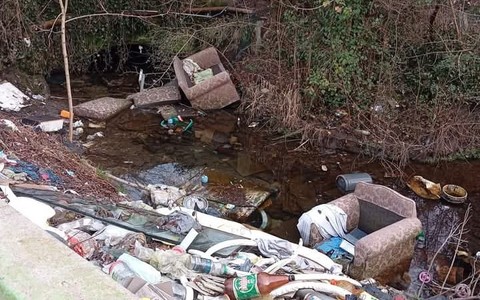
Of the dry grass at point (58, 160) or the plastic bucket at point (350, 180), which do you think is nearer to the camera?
the dry grass at point (58, 160)

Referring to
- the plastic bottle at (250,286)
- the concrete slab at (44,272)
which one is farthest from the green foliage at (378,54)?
the concrete slab at (44,272)

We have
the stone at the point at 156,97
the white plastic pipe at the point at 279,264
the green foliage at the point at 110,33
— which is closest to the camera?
the white plastic pipe at the point at 279,264

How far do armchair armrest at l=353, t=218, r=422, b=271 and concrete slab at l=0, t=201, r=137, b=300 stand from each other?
4.14 metres

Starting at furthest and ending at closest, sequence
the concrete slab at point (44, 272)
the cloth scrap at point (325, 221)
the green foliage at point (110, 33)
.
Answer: the green foliage at point (110, 33)
the cloth scrap at point (325, 221)
the concrete slab at point (44, 272)

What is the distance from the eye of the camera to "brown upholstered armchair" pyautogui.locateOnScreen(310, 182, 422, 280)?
5.44 m

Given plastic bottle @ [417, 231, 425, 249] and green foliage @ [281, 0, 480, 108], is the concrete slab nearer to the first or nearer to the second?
plastic bottle @ [417, 231, 425, 249]

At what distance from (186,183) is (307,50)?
3.80 meters

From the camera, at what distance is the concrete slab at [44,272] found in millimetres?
1566

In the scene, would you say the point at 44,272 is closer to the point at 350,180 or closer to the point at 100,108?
the point at 350,180

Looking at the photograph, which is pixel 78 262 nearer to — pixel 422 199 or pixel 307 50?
pixel 422 199

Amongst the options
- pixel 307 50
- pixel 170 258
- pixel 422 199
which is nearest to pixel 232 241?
pixel 170 258

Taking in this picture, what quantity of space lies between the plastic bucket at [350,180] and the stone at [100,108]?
441cm

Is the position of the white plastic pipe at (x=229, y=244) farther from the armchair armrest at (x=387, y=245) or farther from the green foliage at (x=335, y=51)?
the green foliage at (x=335, y=51)

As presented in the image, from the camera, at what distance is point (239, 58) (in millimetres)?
11008
